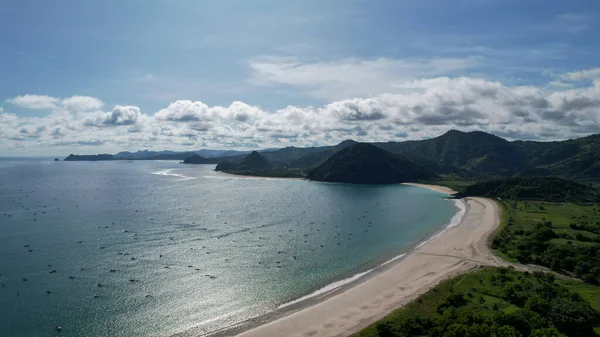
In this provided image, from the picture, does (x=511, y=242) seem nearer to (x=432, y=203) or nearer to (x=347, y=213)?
(x=347, y=213)

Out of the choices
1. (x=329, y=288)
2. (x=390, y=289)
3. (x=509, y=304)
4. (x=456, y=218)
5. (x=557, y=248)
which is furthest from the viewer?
(x=456, y=218)

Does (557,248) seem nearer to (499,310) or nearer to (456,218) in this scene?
(499,310)

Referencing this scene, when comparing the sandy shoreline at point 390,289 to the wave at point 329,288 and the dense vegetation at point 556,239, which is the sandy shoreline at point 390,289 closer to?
the wave at point 329,288

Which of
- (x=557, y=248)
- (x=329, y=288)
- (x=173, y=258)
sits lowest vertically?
(x=329, y=288)

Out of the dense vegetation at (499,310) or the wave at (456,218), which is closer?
the dense vegetation at (499,310)

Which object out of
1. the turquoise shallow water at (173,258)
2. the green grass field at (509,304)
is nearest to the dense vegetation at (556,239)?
the green grass field at (509,304)

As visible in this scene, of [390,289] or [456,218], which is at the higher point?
[456,218]

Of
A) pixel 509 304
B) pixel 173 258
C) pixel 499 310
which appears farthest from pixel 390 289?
pixel 173 258
